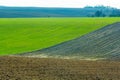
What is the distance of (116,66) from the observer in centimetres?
2195

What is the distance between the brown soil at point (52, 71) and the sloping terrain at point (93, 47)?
37.4 feet

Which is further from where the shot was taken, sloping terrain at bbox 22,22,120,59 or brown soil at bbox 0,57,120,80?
sloping terrain at bbox 22,22,120,59

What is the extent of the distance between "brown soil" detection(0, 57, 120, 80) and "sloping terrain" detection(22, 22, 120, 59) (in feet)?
37.4

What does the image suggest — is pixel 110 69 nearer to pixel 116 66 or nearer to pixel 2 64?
pixel 116 66

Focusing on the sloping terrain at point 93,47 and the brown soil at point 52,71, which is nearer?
the brown soil at point 52,71

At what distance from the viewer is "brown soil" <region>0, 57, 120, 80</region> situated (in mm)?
16844

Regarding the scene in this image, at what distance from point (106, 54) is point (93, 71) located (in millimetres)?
14499

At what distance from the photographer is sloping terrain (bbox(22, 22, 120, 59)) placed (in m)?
34.4

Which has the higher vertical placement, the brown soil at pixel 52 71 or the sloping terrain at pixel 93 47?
the brown soil at pixel 52 71

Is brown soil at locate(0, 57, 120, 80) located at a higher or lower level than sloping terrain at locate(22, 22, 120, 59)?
higher

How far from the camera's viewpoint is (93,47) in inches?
1480

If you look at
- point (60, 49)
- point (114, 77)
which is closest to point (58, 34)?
point (60, 49)

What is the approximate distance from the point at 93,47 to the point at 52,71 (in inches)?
765

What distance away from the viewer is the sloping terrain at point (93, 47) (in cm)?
3438
